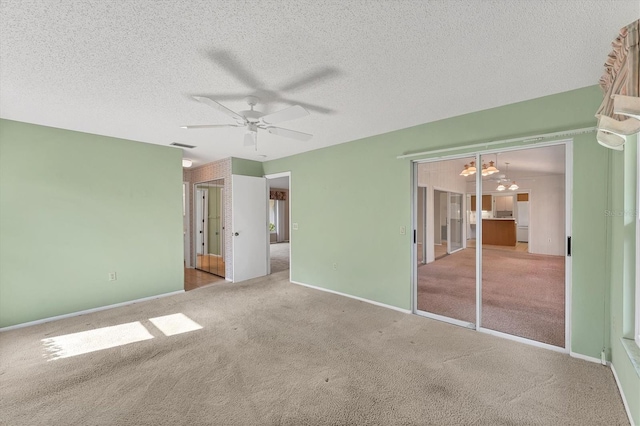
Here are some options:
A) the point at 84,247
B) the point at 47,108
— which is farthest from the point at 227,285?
the point at 47,108

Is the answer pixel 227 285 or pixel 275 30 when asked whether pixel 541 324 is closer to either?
pixel 275 30

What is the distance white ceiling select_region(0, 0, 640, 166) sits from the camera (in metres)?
1.53

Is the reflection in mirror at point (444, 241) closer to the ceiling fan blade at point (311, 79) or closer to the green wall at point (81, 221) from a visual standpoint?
the ceiling fan blade at point (311, 79)

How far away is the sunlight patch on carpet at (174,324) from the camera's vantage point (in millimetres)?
3131

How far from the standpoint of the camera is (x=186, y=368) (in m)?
2.36

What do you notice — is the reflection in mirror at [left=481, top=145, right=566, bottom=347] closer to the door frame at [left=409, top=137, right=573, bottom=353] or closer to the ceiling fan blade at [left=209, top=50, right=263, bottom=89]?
Answer: the door frame at [left=409, top=137, right=573, bottom=353]

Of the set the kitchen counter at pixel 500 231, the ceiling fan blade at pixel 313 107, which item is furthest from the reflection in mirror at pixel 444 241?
the kitchen counter at pixel 500 231

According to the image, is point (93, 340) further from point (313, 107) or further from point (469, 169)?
point (469, 169)

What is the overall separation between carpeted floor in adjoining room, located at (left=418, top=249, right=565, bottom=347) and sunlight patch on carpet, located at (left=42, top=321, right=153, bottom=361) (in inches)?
141

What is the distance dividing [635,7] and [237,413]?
11.4ft

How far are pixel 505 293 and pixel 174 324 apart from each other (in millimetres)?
4790

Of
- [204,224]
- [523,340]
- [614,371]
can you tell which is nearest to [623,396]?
[614,371]

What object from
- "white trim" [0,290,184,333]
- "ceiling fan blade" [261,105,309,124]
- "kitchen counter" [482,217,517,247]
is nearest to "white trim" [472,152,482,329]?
"ceiling fan blade" [261,105,309,124]

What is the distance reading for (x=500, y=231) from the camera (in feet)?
27.0
